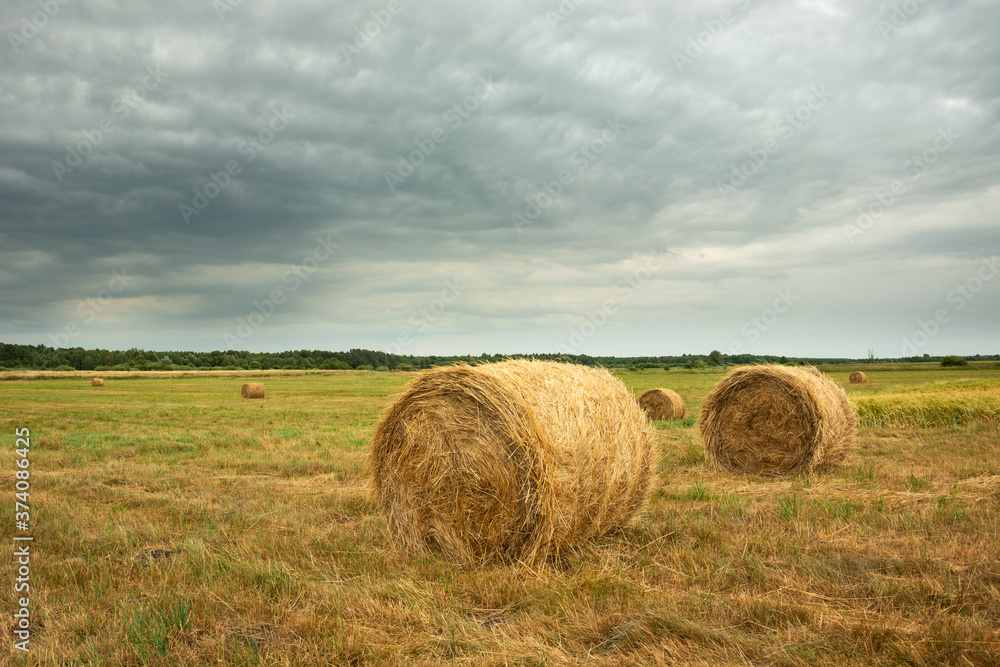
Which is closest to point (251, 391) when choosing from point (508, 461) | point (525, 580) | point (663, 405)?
point (663, 405)

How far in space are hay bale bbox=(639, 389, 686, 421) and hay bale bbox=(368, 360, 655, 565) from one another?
599 inches

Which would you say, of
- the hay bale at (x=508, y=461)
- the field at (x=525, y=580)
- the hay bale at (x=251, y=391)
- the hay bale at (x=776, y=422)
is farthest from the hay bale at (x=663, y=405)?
the hay bale at (x=251, y=391)

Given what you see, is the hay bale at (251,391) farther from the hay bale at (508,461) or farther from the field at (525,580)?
the hay bale at (508,461)

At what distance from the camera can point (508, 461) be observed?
6.01 metres

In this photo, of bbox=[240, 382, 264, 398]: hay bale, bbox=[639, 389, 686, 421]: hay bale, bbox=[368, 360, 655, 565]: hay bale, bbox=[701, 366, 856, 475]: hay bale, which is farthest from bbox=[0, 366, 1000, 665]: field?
bbox=[240, 382, 264, 398]: hay bale

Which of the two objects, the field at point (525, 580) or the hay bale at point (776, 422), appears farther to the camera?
the hay bale at point (776, 422)

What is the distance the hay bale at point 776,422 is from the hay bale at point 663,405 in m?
10.1

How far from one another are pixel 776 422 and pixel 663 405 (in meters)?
11.0

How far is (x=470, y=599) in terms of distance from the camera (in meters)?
4.86

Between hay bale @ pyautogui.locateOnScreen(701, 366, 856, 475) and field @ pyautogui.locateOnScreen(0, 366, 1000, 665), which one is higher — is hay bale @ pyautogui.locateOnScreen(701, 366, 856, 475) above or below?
above

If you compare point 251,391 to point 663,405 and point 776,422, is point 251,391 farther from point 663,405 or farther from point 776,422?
point 776,422

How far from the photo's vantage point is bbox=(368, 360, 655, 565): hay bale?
19.4 feet

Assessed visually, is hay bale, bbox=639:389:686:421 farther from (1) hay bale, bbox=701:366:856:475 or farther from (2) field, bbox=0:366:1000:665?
(2) field, bbox=0:366:1000:665

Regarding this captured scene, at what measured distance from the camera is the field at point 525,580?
12.6ft
